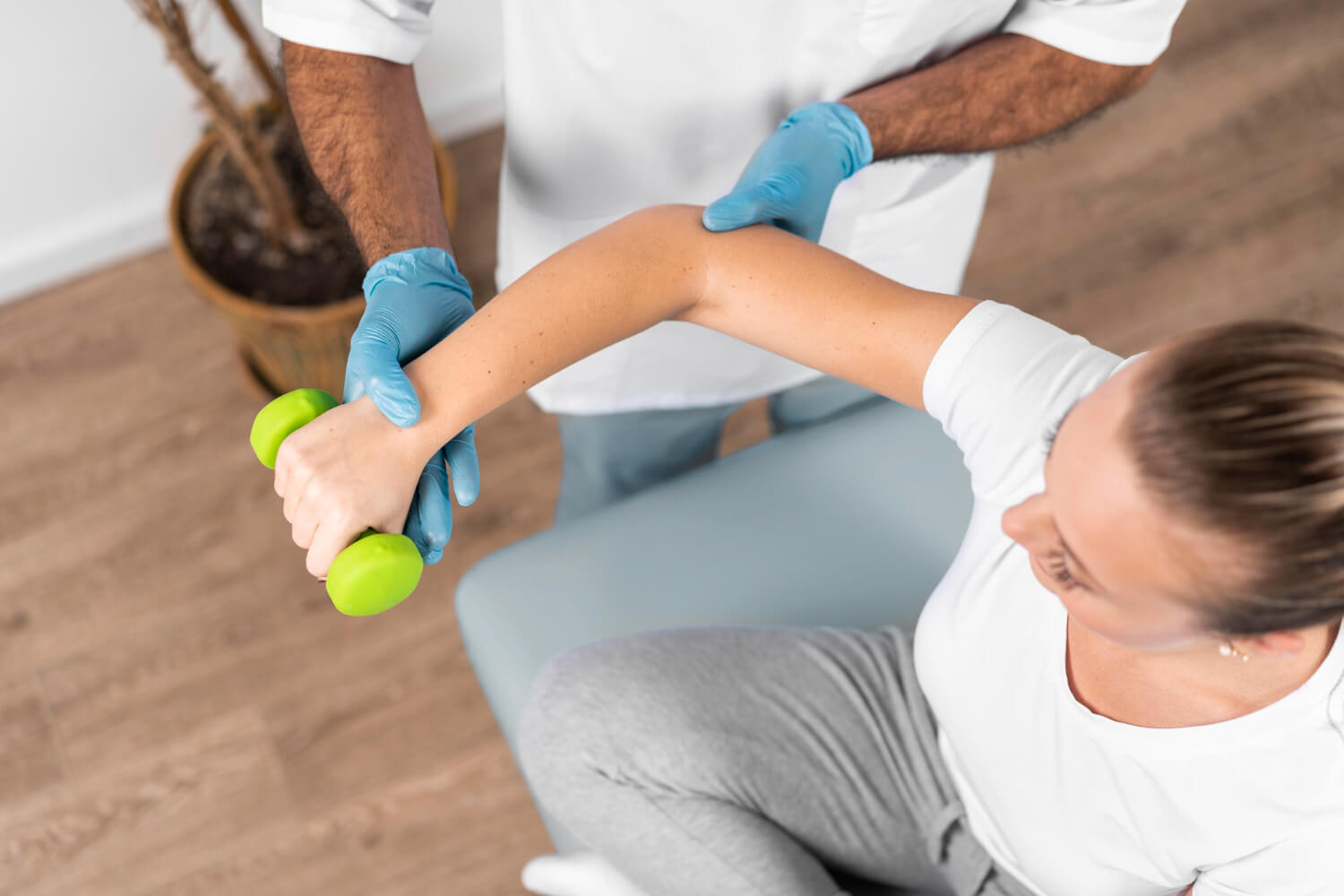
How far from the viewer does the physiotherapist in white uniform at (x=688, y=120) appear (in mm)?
969

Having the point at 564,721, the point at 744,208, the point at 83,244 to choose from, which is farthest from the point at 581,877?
the point at 83,244

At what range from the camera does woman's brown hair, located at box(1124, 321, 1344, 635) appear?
1.98 ft

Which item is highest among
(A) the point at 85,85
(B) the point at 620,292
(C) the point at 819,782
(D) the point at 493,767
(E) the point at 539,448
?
(B) the point at 620,292

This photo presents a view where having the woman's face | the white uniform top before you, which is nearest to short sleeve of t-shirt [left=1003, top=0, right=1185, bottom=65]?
the white uniform top

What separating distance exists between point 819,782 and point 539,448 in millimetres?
1007

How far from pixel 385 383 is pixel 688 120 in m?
0.44

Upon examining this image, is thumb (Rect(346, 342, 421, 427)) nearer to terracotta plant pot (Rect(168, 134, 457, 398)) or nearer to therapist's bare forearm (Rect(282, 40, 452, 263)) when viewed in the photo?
therapist's bare forearm (Rect(282, 40, 452, 263))

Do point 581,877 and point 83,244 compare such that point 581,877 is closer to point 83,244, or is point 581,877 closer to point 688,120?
point 688,120

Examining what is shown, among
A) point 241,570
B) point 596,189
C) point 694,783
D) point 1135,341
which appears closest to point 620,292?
point 596,189

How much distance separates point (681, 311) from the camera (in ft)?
3.35

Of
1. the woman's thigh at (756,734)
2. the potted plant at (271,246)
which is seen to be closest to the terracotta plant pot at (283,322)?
the potted plant at (271,246)

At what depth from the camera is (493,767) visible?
1.66 m

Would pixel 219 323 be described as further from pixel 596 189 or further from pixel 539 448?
pixel 596 189

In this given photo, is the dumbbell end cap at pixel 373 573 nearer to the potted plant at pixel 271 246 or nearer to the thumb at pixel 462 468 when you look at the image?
the thumb at pixel 462 468
